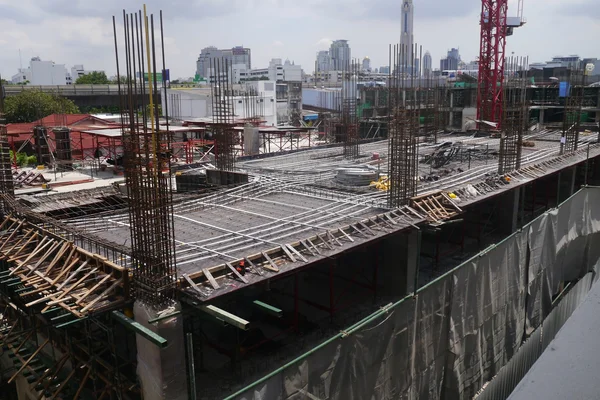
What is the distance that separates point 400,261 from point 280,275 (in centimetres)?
604

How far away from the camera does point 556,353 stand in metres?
1.94

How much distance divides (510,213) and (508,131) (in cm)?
408

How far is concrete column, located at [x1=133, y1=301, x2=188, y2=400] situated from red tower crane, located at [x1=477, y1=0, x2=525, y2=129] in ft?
131

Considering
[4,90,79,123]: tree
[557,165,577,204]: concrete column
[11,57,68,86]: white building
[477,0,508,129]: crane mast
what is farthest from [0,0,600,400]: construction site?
[11,57,68,86]: white building

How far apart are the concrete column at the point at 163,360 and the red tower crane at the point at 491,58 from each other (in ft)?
131

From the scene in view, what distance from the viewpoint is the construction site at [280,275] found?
10.5 metres

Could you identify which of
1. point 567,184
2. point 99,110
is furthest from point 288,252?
point 99,110

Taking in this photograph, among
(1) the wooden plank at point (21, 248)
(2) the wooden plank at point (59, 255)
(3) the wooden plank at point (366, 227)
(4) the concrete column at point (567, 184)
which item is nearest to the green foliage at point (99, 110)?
(4) the concrete column at point (567, 184)

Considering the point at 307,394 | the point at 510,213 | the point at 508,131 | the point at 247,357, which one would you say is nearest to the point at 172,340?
the point at 307,394

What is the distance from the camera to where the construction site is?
10.5 m

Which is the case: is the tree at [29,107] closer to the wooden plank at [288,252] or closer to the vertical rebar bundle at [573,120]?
the vertical rebar bundle at [573,120]

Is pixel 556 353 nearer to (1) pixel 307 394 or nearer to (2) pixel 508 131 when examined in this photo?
(1) pixel 307 394

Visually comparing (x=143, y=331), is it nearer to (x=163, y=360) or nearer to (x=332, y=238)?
(x=163, y=360)

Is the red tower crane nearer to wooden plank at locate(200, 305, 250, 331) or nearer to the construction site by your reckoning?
the construction site
